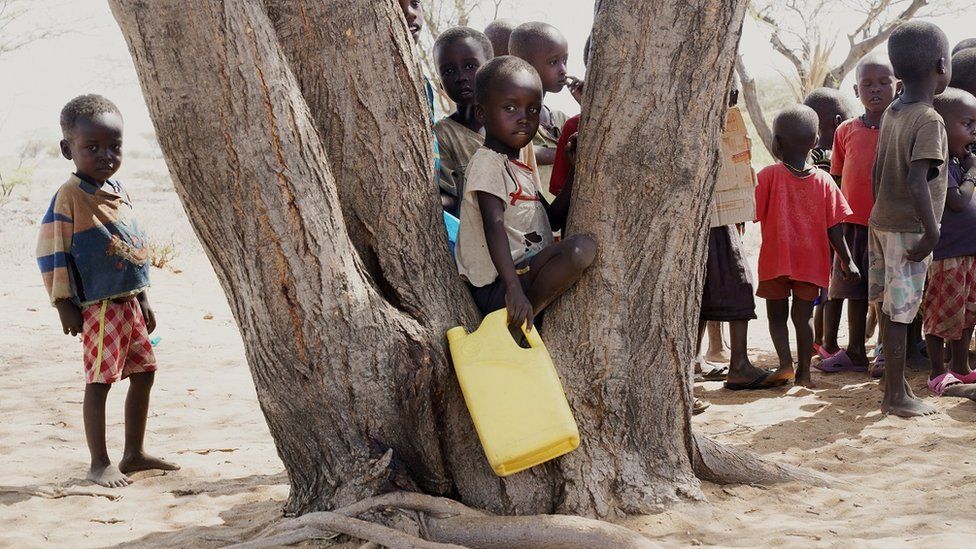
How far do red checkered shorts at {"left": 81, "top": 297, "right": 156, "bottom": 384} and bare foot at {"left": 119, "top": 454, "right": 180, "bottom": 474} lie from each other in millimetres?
372

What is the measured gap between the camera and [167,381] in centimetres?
600

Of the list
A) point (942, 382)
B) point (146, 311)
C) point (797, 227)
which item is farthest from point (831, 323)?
point (146, 311)

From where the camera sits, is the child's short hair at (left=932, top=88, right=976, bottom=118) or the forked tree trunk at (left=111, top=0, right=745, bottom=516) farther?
the child's short hair at (left=932, top=88, right=976, bottom=118)

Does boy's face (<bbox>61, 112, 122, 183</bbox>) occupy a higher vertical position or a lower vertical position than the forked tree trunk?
higher

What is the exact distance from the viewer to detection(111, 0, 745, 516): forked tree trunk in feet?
9.16

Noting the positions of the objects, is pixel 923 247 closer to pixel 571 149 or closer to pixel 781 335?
pixel 781 335

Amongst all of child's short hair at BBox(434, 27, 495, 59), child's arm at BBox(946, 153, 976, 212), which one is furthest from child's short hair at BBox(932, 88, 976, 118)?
child's short hair at BBox(434, 27, 495, 59)

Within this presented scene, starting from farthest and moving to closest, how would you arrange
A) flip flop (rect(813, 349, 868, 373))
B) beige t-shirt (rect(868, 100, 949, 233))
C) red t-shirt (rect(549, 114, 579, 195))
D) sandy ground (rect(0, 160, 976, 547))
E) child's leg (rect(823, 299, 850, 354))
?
child's leg (rect(823, 299, 850, 354))
flip flop (rect(813, 349, 868, 373))
beige t-shirt (rect(868, 100, 949, 233))
red t-shirt (rect(549, 114, 579, 195))
sandy ground (rect(0, 160, 976, 547))

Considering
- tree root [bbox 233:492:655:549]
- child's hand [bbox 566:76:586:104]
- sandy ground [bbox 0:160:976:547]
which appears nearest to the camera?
tree root [bbox 233:492:655:549]

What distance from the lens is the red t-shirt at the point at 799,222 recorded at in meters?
5.12

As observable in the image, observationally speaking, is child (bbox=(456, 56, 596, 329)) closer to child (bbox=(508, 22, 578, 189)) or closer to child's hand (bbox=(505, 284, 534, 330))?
child's hand (bbox=(505, 284, 534, 330))

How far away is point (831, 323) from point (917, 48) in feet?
6.77

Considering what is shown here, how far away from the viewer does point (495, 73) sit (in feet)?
10.4

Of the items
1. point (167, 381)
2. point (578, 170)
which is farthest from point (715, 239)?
point (167, 381)
